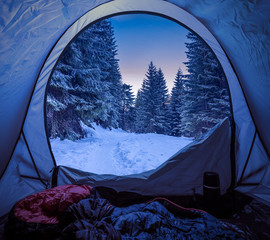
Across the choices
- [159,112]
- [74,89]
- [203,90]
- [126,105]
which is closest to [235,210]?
[74,89]

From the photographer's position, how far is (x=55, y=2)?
1531 mm

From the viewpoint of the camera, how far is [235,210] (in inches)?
69.9

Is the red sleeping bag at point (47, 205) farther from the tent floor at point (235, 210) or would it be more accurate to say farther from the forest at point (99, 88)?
the forest at point (99, 88)

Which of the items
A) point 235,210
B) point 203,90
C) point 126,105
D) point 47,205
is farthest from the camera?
point 126,105

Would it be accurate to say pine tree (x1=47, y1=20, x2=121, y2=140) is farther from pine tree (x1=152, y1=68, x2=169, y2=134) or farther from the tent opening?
A: pine tree (x1=152, y1=68, x2=169, y2=134)

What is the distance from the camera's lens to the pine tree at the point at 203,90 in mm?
9477

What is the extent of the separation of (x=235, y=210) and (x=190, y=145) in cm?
93

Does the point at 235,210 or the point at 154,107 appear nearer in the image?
the point at 235,210

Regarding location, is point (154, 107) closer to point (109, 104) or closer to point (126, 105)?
point (126, 105)

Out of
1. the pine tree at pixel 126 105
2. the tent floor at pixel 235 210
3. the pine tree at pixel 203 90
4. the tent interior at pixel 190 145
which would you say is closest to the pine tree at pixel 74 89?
the tent interior at pixel 190 145

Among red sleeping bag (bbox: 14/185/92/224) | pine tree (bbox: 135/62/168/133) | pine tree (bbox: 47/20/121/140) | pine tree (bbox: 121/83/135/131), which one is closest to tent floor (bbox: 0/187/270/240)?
red sleeping bag (bbox: 14/185/92/224)

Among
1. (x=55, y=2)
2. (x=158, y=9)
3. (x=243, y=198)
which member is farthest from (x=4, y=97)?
(x=243, y=198)

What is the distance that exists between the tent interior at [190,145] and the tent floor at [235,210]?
14 mm

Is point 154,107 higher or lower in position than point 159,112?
higher
